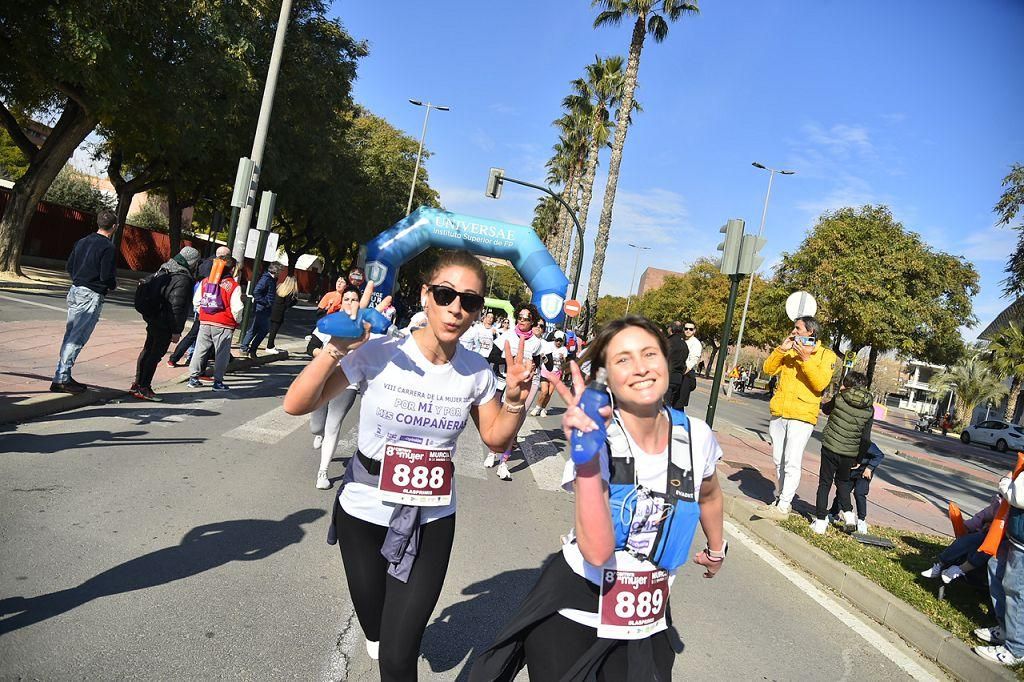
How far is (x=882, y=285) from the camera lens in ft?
108

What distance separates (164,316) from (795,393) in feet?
23.5

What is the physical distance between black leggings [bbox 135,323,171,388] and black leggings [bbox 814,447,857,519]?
7.44m

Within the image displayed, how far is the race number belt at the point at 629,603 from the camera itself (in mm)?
2131

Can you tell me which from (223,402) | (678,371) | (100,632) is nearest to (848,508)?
(678,371)

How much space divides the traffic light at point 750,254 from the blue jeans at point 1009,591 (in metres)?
5.01

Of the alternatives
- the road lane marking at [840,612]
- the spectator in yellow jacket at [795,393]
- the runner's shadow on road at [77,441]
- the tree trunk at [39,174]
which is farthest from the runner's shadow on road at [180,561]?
the tree trunk at [39,174]

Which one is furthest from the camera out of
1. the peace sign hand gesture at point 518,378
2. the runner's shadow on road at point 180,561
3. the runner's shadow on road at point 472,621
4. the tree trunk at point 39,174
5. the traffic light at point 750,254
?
the tree trunk at point 39,174

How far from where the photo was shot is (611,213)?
25281 mm

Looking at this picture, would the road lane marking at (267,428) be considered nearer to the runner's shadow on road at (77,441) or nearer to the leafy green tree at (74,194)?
the runner's shadow on road at (77,441)

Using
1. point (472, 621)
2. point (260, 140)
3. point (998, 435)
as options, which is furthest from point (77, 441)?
point (998, 435)

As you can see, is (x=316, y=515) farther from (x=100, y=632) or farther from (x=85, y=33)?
(x=85, y=33)

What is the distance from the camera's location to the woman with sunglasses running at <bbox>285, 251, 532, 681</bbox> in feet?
8.31

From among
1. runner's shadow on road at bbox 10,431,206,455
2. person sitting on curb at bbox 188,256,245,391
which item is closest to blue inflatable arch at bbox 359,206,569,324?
person sitting on curb at bbox 188,256,245,391

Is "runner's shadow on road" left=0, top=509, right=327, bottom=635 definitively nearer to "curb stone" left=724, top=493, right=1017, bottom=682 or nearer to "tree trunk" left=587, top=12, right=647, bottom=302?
"curb stone" left=724, top=493, right=1017, bottom=682
